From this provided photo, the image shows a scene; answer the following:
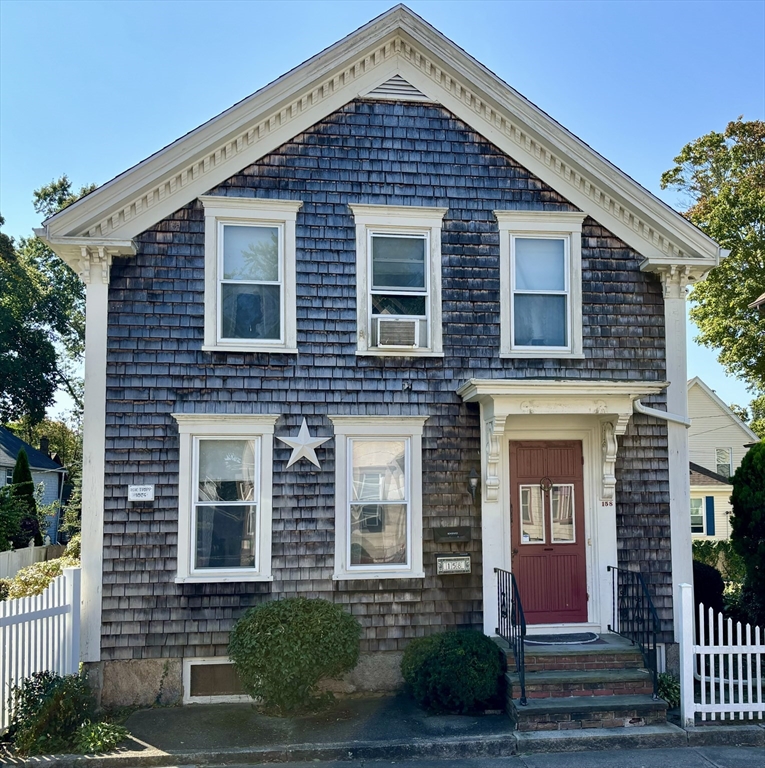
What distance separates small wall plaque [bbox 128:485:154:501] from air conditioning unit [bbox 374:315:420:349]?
3.22 m

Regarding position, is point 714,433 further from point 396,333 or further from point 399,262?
point 396,333

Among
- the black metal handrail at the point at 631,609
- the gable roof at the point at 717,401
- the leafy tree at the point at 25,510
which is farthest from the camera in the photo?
the gable roof at the point at 717,401

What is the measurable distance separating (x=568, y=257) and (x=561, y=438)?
2.35m

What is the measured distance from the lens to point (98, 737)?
740 cm

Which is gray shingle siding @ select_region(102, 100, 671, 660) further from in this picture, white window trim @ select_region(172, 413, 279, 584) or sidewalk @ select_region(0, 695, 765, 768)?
sidewalk @ select_region(0, 695, 765, 768)

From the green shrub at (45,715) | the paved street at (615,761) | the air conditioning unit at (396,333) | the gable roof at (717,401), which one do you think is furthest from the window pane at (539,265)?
the gable roof at (717,401)

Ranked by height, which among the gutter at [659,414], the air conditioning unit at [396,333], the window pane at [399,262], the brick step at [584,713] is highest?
the window pane at [399,262]

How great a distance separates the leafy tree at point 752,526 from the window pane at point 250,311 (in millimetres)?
6339

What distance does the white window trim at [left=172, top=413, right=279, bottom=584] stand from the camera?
8977 mm

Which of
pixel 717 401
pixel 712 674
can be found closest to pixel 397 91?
pixel 712 674

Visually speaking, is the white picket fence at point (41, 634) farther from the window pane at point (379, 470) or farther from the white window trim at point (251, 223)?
the window pane at point (379, 470)

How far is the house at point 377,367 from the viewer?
898 cm

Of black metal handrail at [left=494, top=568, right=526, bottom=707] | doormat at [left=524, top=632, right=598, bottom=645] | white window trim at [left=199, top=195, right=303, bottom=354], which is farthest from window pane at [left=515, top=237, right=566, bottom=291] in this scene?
doormat at [left=524, top=632, right=598, bottom=645]

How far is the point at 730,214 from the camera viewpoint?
2958 centimetres
